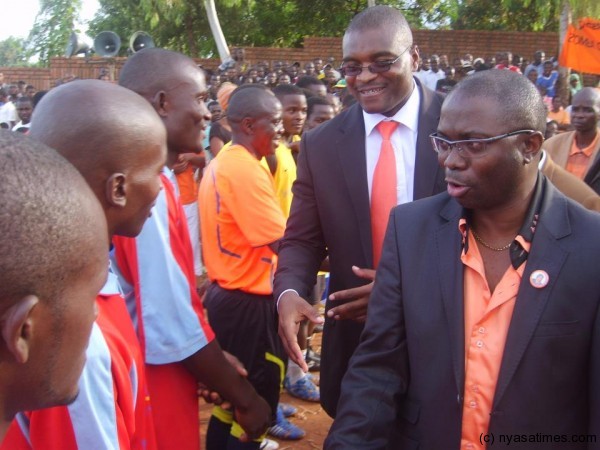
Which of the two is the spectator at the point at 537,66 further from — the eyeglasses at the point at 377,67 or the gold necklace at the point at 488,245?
the gold necklace at the point at 488,245

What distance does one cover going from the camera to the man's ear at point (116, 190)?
1851mm

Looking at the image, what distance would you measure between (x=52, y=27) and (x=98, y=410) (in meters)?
40.0

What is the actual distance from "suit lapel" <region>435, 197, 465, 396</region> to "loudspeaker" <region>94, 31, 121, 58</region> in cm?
2207

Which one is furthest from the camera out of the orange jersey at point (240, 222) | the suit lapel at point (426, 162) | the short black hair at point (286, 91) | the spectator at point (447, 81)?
the spectator at point (447, 81)

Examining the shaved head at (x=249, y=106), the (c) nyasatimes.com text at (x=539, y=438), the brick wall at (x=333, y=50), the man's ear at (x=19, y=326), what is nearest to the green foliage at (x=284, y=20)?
the brick wall at (x=333, y=50)

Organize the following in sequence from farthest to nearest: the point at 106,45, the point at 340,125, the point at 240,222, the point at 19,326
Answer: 1. the point at 106,45
2. the point at 240,222
3. the point at 340,125
4. the point at 19,326

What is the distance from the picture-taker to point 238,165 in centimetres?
371

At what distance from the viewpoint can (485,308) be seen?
2014 mm

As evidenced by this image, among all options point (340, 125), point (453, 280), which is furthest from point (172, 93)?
point (453, 280)

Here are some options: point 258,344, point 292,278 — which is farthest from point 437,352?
point 258,344

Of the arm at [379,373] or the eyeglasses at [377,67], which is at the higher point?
the eyeglasses at [377,67]

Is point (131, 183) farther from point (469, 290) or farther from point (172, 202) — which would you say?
point (469, 290)

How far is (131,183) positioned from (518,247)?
114 cm

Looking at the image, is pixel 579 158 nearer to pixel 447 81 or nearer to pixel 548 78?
pixel 447 81
